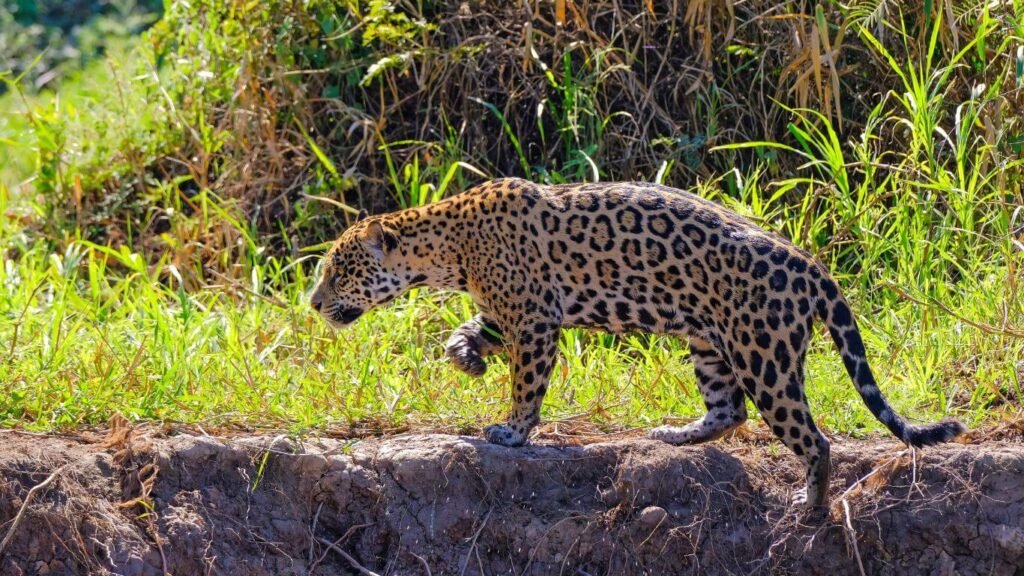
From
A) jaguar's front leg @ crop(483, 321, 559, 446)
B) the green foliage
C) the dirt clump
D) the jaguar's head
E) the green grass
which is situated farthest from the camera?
the green foliage

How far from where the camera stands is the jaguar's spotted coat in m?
6.24

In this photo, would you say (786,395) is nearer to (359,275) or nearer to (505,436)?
(505,436)

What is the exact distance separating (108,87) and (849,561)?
725 centimetres

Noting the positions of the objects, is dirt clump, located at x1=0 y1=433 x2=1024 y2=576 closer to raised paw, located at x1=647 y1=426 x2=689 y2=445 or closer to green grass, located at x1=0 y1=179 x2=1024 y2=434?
raised paw, located at x1=647 y1=426 x2=689 y2=445

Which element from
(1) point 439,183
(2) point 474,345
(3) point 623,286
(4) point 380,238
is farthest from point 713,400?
(1) point 439,183

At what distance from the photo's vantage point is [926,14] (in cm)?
882

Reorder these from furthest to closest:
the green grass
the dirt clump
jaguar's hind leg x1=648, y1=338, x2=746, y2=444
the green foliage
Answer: the green foliage, the green grass, jaguar's hind leg x1=648, y1=338, x2=746, y2=444, the dirt clump

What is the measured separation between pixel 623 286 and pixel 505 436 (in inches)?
33.9

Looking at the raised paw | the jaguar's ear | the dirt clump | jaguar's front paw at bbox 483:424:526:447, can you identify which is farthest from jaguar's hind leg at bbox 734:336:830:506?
the jaguar's ear

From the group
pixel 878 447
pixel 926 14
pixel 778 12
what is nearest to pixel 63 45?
pixel 778 12

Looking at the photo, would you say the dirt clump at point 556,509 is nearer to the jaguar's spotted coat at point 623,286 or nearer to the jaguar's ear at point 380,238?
the jaguar's spotted coat at point 623,286

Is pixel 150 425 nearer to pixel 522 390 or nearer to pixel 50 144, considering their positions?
pixel 522 390

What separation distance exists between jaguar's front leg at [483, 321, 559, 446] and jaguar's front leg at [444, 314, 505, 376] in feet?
0.91

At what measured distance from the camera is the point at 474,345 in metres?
7.00
